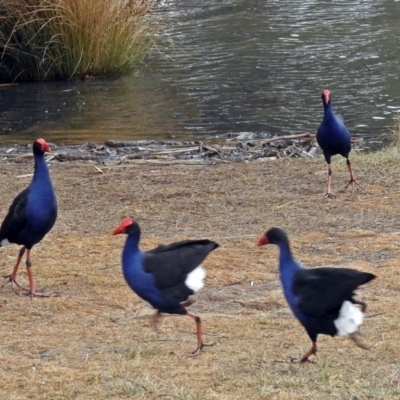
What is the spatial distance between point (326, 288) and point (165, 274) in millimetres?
983

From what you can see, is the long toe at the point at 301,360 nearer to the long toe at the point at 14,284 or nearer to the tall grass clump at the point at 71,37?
the long toe at the point at 14,284

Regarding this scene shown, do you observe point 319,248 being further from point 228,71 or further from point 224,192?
point 228,71

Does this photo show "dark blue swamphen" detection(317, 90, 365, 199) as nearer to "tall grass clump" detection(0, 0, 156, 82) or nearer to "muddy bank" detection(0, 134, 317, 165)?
"muddy bank" detection(0, 134, 317, 165)

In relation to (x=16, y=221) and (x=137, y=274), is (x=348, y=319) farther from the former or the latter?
(x=16, y=221)

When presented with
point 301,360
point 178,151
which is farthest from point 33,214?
point 178,151

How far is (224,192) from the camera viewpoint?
32.9 ft

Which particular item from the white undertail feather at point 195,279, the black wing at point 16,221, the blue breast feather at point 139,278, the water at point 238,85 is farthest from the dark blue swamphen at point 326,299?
the water at point 238,85

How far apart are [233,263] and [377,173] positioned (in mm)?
3471

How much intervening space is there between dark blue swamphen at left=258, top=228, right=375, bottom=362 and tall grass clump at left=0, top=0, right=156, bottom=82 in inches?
457

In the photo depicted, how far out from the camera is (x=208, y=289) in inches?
276

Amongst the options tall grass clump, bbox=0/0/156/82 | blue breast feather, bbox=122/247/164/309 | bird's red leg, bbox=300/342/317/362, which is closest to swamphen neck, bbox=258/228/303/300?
bird's red leg, bbox=300/342/317/362

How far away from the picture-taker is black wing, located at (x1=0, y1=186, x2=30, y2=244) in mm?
6922

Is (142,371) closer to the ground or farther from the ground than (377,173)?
farther from the ground

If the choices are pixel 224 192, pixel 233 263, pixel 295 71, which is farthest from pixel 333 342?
pixel 295 71
